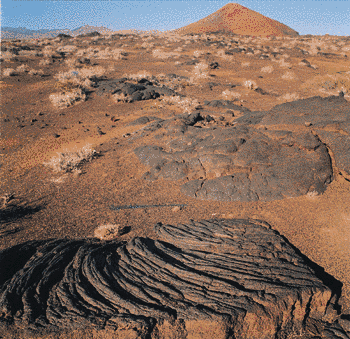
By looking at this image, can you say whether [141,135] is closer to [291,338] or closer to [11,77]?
[291,338]

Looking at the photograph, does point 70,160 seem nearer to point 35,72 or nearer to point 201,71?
point 35,72

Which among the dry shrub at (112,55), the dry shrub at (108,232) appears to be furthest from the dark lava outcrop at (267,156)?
the dry shrub at (112,55)

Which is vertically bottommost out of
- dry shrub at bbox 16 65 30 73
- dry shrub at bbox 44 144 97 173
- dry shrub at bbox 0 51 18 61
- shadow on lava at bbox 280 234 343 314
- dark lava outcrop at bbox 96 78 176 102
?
shadow on lava at bbox 280 234 343 314

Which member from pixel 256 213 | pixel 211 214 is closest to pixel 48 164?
pixel 211 214

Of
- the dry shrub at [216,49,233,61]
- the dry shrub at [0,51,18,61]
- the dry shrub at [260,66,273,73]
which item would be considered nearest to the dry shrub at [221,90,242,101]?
the dry shrub at [260,66,273,73]

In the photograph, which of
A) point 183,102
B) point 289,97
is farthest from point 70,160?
point 289,97

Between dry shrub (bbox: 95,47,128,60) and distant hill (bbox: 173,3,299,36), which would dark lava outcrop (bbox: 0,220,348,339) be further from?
distant hill (bbox: 173,3,299,36)
